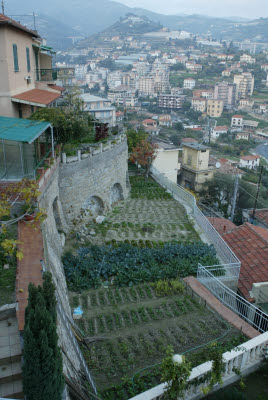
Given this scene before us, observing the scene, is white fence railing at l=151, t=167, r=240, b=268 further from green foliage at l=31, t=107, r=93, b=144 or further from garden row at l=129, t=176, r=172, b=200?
green foliage at l=31, t=107, r=93, b=144

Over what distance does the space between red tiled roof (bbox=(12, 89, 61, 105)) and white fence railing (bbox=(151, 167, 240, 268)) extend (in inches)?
416

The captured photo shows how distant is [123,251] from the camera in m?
14.3

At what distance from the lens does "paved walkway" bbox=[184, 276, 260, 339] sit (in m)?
8.95

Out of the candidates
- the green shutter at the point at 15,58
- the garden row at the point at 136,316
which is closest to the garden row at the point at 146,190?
the green shutter at the point at 15,58

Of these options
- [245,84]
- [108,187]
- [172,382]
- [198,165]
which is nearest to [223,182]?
[198,165]

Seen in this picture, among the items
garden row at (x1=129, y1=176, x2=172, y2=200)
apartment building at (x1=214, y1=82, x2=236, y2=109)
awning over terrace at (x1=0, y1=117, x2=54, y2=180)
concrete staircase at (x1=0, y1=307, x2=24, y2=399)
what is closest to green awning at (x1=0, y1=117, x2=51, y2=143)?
awning over terrace at (x1=0, y1=117, x2=54, y2=180)

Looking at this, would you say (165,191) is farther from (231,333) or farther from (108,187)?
(231,333)

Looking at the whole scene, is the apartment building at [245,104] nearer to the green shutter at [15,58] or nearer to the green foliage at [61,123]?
the green foliage at [61,123]

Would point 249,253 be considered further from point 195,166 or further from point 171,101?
point 171,101

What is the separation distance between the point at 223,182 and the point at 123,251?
32.3 meters

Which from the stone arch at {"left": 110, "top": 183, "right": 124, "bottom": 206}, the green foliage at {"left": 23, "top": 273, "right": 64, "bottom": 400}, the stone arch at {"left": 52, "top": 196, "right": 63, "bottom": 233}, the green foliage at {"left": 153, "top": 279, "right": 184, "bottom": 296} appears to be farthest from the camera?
the stone arch at {"left": 110, "top": 183, "right": 124, "bottom": 206}

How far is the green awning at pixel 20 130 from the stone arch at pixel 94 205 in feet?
21.2

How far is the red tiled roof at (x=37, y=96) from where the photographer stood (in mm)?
16669

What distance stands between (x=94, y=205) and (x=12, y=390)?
44.1ft
